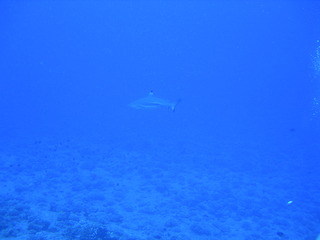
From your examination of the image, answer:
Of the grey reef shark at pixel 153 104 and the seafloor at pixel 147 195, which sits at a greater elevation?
the grey reef shark at pixel 153 104

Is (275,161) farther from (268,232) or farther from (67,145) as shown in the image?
(67,145)

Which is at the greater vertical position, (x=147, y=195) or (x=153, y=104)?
(x=153, y=104)

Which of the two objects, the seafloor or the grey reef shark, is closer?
the seafloor

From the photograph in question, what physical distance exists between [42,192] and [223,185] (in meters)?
8.93

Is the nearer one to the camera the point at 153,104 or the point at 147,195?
the point at 153,104

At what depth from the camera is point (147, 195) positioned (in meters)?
14.7

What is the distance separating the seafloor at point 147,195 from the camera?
35.6ft

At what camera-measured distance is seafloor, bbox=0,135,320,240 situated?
1084 cm

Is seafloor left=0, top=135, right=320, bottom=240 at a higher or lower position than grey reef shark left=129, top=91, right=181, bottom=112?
lower

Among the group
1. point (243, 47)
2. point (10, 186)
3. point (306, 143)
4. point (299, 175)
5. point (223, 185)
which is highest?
point (243, 47)

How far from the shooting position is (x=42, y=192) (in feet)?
45.0

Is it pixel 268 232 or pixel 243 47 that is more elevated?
pixel 243 47

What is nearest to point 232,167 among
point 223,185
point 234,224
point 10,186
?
point 223,185

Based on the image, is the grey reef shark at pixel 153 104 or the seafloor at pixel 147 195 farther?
the grey reef shark at pixel 153 104
